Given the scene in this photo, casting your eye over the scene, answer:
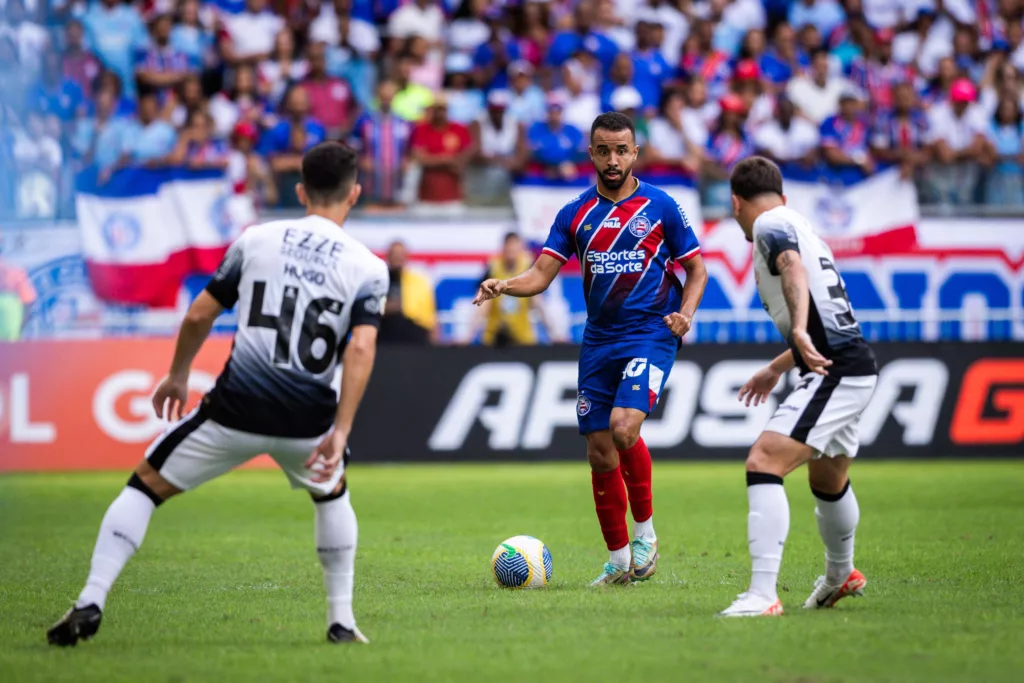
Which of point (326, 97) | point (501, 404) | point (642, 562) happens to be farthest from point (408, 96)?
point (642, 562)

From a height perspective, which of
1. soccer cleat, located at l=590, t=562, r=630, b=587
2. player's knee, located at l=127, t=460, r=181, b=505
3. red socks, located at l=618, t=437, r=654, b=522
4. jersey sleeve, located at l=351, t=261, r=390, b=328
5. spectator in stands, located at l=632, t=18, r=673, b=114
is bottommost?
soccer cleat, located at l=590, t=562, r=630, b=587

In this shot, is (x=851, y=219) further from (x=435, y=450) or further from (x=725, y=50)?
(x=435, y=450)

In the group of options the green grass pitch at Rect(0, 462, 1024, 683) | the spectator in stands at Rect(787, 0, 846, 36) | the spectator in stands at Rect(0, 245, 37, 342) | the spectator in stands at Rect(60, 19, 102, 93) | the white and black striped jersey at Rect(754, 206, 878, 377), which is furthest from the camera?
the spectator in stands at Rect(787, 0, 846, 36)

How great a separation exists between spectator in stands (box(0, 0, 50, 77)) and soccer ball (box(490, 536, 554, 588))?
35.8ft

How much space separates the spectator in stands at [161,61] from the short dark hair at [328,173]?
15454 millimetres

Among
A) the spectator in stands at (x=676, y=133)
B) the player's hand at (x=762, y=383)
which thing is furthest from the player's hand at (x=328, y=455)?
the spectator in stands at (x=676, y=133)

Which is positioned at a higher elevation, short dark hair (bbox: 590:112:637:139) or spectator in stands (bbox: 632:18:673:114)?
spectator in stands (bbox: 632:18:673:114)

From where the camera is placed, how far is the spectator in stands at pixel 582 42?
2267 centimetres

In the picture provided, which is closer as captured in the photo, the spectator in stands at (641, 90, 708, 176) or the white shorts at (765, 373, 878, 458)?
the white shorts at (765, 373, 878, 458)

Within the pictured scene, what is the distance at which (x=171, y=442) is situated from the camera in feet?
21.6

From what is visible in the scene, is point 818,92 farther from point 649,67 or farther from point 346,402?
point 346,402

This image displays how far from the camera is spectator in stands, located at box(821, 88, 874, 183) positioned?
69.7 feet

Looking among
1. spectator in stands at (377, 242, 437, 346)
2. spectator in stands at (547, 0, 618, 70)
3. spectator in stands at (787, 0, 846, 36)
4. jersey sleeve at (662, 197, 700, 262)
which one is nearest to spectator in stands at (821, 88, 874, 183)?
spectator in stands at (787, 0, 846, 36)

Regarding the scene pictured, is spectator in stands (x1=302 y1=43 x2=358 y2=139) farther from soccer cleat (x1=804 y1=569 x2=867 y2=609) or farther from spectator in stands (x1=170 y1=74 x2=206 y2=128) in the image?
soccer cleat (x1=804 y1=569 x2=867 y2=609)
